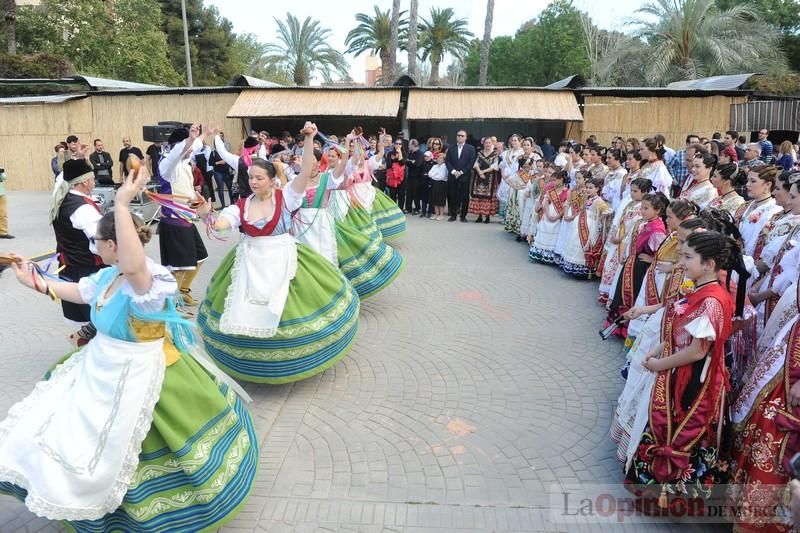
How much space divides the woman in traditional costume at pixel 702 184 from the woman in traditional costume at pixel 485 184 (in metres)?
6.47

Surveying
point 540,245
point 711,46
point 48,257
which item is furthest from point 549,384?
point 711,46

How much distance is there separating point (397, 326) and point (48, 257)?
351 cm

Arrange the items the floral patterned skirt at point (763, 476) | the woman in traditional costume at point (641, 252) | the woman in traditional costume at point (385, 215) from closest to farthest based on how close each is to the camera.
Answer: the floral patterned skirt at point (763, 476) < the woman in traditional costume at point (641, 252) < the woman in traditional costume at point (385, 215)

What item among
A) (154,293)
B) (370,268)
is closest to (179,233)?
(370,268)

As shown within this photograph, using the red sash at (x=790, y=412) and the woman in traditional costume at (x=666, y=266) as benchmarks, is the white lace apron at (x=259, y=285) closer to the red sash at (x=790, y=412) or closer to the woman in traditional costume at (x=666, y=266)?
the woman in traditional costume at (x=666, y=266)

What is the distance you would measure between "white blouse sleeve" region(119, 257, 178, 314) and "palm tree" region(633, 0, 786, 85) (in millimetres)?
27188

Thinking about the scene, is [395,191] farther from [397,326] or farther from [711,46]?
[711,46]

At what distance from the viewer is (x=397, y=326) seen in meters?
6.34

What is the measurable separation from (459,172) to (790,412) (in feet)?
33.6

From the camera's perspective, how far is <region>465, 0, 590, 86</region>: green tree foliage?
39.8 metres

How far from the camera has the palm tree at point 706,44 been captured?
2533cm

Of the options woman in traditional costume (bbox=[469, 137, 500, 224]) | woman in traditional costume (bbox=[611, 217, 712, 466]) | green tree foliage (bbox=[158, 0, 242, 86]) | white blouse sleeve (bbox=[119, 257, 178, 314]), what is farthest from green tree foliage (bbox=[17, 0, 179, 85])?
woman in traditional costume (bbox=[611, 217, 712, 466])

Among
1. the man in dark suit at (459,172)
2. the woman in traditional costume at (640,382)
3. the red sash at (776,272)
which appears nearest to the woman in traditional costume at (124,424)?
the woman in traditional costume at (640,382)

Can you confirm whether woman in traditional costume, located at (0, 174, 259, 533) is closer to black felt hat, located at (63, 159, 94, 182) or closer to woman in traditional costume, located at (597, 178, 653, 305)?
black felt hat, located at (63, 159, 94, 182)
